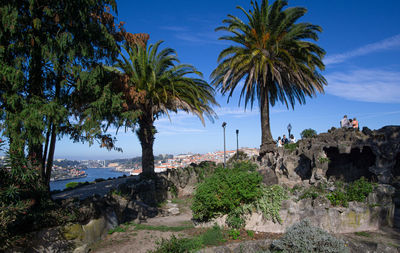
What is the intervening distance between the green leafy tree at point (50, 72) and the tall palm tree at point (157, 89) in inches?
182

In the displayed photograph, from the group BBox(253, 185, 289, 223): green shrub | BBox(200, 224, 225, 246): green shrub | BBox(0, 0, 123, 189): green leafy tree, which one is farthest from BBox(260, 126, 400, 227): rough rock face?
BBox(0, 0, 123, 189): green leafy tree

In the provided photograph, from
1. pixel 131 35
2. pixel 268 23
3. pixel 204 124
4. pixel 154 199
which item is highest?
pixel 268 23

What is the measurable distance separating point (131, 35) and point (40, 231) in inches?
335

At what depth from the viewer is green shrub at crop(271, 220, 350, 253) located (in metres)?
6.61

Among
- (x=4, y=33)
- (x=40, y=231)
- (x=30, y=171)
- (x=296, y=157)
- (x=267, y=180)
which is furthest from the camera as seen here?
(x=296, y=157)

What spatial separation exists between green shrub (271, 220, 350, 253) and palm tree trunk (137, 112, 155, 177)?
1053cm

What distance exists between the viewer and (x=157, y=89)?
1530 cm

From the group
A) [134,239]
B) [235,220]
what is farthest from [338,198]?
[134,239]

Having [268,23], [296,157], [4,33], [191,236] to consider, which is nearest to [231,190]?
[191,236]

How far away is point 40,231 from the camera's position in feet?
23.0

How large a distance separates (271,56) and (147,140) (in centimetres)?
1104

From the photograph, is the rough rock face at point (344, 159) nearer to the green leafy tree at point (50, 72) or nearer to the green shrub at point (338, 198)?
the green shrub at point (338, 198)

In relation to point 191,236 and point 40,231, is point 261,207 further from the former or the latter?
point 40,231

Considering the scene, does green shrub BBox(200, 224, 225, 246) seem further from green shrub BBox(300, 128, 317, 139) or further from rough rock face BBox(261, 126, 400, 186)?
green shrub BBox(300, 128, 317, 139)
